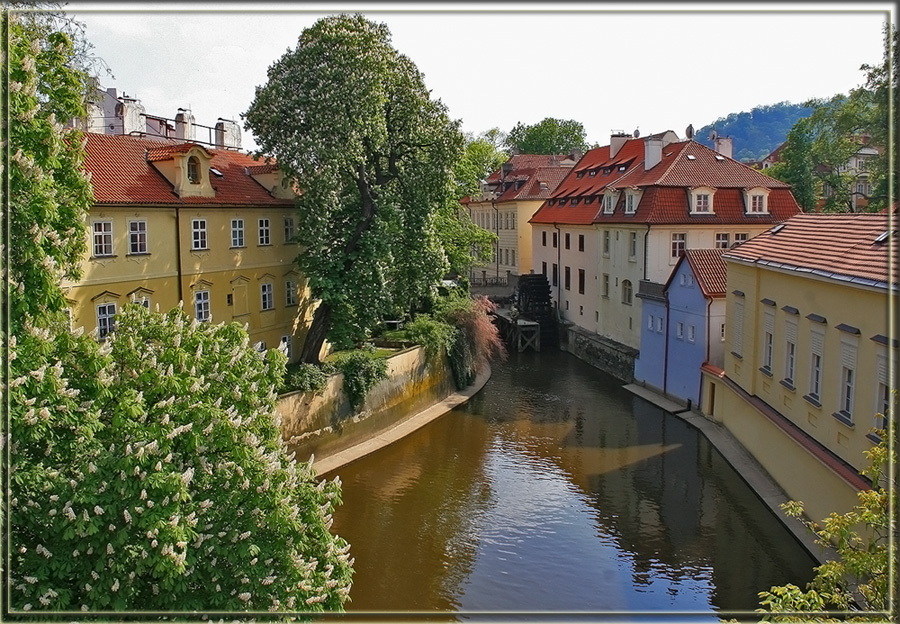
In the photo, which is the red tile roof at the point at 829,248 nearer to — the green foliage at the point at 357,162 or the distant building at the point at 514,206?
the green foliage at the point at 357,162

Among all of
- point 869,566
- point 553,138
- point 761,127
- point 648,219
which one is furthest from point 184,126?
point 761,127

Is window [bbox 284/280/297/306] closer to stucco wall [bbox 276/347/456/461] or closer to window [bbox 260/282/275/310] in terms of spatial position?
window [bbox 260/282/275/310]

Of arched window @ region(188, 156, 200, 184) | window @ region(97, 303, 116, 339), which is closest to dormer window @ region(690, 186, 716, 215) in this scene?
arched window @ region(188, 156, 200, 184)

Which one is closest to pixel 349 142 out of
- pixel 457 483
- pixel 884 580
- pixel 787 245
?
pixel 457 483

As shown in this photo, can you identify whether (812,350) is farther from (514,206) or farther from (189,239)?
(514,206)

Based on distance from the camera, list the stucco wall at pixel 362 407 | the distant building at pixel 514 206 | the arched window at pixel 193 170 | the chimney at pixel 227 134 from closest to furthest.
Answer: the stucco wall at pixel 362 407 → the arched window at pixel 193 170 → the chimney at pixel 227 134 → the distant building at pixel 514 206

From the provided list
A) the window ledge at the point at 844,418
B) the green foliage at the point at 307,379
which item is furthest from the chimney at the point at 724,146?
the window ledge at the point at 844,418

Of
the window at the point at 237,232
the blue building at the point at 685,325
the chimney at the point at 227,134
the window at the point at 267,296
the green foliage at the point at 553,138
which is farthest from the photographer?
the green foliage at the point at 553,138

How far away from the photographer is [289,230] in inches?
993

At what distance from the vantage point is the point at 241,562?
8562 millimetres

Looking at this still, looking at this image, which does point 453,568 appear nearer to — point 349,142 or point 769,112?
point 349,142

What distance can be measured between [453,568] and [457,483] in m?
4.64

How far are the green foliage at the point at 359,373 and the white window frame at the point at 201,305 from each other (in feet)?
12.6

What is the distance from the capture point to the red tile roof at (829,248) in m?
13.8
